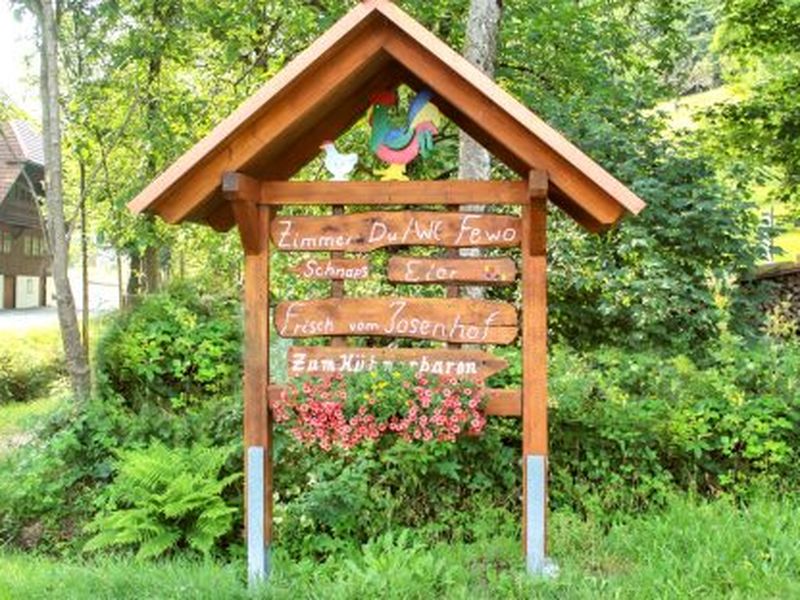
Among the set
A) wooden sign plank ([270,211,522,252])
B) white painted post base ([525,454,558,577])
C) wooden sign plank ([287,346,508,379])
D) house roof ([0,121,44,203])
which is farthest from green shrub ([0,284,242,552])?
house roof ([0,121,44,203])

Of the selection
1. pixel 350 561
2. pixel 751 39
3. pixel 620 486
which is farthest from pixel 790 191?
pixel 350 561

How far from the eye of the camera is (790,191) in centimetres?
1628

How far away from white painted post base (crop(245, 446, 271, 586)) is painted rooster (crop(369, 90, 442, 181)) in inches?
79.9

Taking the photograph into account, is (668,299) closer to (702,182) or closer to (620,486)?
(702,182)

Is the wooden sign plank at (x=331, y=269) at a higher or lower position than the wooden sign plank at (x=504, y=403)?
higher

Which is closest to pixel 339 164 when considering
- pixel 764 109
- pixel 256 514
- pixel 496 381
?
pixel 256 514

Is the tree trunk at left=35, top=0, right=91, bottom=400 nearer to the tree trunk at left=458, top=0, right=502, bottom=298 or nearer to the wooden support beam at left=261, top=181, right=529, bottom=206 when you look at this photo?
the tree trunk at left=458, top=0, right=502, bottom=298

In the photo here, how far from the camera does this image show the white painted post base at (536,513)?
5.34 m

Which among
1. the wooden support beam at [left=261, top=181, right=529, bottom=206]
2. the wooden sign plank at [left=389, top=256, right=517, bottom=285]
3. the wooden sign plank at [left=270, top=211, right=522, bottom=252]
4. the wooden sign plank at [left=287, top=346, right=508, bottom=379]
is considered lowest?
the wooden sign plank at [left=287, top=346, right=508, bottom=379]

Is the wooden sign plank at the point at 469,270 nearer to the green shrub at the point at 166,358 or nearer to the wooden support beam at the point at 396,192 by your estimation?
the wooden support beam at the point at 396,192

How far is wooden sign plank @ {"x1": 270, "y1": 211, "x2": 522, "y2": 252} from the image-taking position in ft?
18.3

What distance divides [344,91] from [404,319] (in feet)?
5.07

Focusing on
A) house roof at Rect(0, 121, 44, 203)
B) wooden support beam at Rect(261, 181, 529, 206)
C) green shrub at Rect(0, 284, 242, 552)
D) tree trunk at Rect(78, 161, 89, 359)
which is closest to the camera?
wooden support beam at Rect(261, 181, 529, 206)

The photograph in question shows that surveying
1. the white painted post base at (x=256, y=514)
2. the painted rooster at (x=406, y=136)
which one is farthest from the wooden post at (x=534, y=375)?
the white painted post base at (x=256, y=514)
